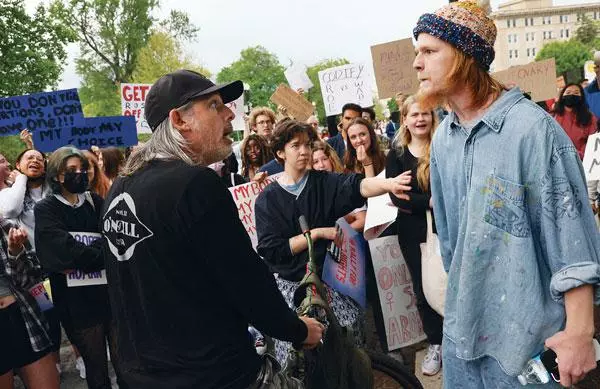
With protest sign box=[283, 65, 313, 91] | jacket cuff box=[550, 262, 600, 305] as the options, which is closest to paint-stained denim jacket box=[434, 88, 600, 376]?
jacket cuff box=[550, 262, 600, 305]

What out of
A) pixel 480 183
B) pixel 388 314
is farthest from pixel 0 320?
pixel 480 183

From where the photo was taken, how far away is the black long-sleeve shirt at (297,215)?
3.43 metres

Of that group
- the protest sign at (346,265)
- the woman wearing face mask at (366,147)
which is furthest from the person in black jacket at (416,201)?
the woman wearing face mask at (366,147)

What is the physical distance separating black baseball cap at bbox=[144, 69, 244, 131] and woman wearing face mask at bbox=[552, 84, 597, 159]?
18.0ft

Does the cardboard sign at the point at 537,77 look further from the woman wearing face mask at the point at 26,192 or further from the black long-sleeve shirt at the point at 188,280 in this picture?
the black long-sleeve shirt at the point at 188,280

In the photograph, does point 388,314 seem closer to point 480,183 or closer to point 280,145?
point 280,145

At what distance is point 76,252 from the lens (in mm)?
3678

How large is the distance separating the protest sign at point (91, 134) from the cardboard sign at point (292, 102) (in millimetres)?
2251

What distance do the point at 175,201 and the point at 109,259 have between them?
46 centimetres

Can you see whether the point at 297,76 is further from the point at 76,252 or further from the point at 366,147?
the point at 76,252

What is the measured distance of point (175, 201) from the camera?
171cm

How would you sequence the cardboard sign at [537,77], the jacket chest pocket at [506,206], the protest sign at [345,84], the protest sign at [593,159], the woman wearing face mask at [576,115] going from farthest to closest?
the protest sign at [345,84] → the cardboard sign at [537,77] → the woman wearing face mask at [576,115] → the protest sign at [593,159] → the jacket chest pocket at [506,206]

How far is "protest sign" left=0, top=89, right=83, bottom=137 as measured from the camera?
19.6 feet

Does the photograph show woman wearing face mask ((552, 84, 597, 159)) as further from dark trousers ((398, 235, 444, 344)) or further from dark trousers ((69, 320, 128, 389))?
dark trousers ((69, 320, 128, 389))
